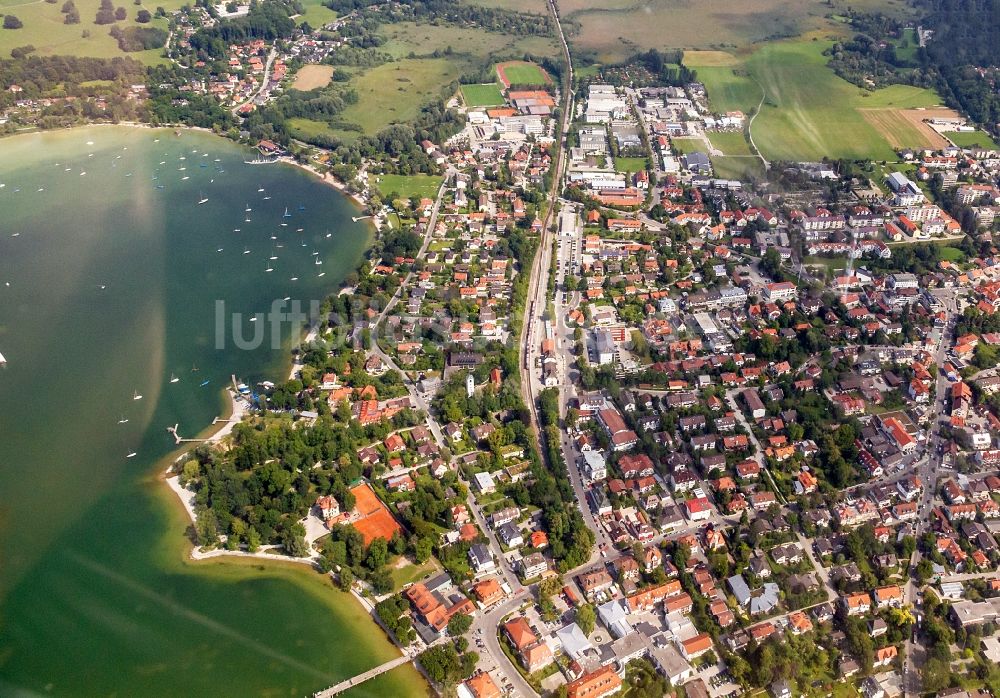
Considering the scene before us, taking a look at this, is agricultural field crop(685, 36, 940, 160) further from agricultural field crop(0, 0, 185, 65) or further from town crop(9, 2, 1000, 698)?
agricultural field crop(0, 0, 185, 65)

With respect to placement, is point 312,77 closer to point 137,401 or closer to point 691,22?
point 691,22

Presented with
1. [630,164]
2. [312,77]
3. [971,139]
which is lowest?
[630,164]

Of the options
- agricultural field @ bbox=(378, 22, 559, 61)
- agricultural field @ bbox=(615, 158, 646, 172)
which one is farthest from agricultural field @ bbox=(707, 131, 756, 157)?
agricultural field @ bbox=(378, 22, 559, 61)

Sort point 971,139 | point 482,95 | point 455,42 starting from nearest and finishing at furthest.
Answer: point 971,139
point 482,95
point 455,42

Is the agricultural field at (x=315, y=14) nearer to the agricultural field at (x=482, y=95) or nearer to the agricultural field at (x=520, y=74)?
the agricultural field at (x=520, y=74)

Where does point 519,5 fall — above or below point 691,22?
above

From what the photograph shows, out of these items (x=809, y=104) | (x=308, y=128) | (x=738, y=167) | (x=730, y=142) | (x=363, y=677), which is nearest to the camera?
(x=363, y=677)

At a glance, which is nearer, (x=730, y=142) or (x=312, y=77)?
(x=730, y=142)

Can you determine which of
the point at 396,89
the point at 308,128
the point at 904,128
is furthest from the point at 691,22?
the point at 308,128
